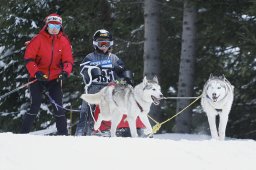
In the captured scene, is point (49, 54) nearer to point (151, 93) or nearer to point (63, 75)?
point (63, 75)

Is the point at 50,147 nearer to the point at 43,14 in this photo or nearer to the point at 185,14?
the point at 185,14

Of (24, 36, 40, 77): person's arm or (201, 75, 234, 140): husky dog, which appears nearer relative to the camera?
(201, 75, 234, 140): husky dog

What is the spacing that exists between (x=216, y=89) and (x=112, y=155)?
2558mm

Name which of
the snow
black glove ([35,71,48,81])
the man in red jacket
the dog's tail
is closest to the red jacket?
the man in red jacket

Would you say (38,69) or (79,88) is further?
(79,88)

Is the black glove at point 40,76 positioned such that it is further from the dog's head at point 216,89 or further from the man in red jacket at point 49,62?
the dog's head at point 216,89

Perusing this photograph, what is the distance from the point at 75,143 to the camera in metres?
5.32

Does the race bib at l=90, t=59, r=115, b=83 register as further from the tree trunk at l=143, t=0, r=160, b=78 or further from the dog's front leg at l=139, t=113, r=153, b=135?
the tree trunk at l=143, t=0, r=160, b=78

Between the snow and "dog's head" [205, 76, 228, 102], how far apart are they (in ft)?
3.85

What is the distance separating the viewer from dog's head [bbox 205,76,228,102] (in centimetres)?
713

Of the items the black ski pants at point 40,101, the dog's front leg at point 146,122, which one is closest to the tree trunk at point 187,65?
the black ski pants at point 40,101

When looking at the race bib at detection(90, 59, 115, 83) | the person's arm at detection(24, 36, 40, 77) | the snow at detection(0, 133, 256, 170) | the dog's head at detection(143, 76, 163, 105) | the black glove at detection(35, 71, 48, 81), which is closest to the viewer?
the snow at detection(0, 133, 256, 170)

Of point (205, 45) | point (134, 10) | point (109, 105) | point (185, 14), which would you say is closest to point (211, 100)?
point (109, 105)

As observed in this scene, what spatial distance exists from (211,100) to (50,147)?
2907mm
